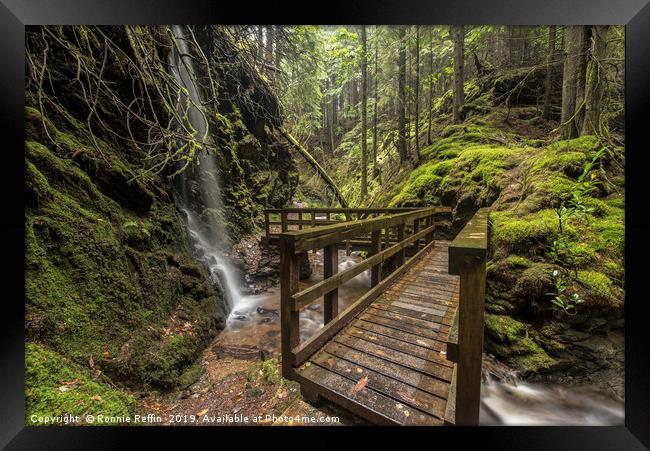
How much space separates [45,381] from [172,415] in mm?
1272

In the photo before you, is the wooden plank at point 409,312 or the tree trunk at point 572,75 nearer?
the wooden plank at point 409,312

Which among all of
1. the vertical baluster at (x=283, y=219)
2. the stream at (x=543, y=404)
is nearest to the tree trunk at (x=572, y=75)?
the stream at (x=543, y=404)

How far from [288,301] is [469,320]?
47.9 inches

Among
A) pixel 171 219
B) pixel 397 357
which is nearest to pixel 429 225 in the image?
pixel 397 357

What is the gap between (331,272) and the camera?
2410 millimetres

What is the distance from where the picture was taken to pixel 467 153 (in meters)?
7.07

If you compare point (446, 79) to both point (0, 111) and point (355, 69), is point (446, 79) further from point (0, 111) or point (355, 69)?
point (0, 111)

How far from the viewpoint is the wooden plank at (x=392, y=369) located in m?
1.76

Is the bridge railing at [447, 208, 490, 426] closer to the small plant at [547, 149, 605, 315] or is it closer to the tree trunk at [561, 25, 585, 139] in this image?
the small plant at [547, 149, 605, 315]

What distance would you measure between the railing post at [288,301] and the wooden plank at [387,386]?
9.2 inches

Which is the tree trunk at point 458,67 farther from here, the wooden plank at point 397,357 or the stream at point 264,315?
the wooden plank at point 397,357

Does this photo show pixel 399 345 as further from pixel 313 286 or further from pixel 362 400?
pixel 313 286

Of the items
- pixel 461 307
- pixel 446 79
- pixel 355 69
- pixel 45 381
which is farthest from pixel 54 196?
pixel 446 79

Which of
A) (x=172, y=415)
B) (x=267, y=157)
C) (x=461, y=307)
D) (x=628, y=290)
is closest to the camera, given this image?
(x=461, y=307)
